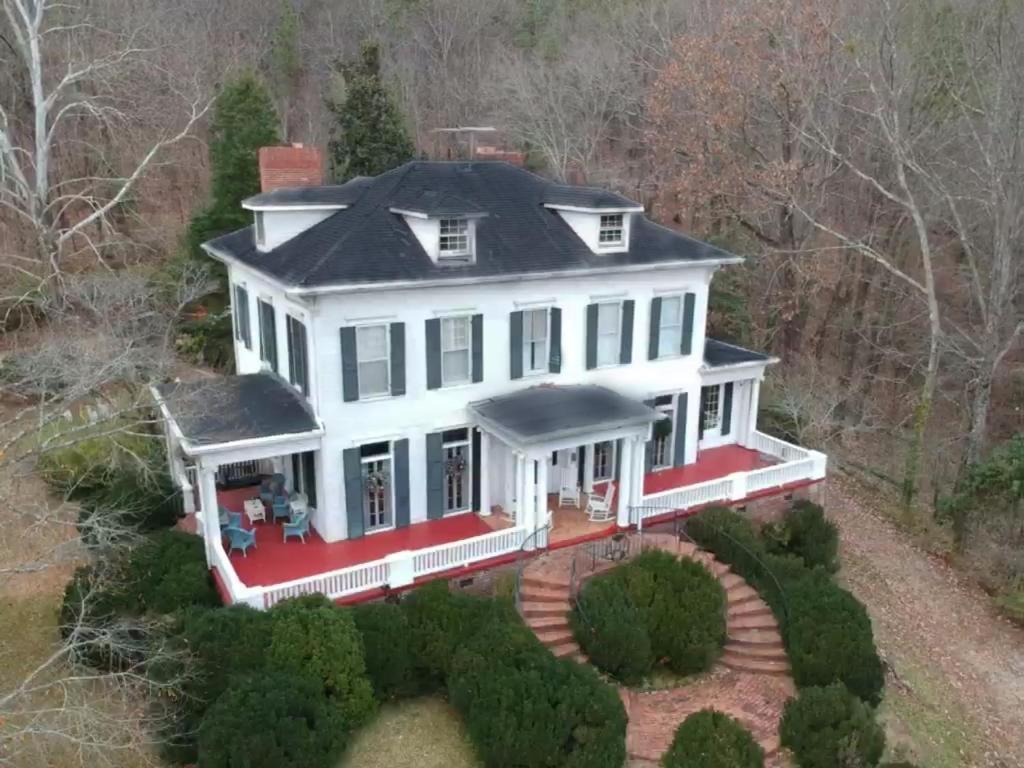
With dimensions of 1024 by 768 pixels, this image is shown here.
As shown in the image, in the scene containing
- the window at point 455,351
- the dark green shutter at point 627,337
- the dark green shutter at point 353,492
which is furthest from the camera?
the dark green shutter at point 627,337

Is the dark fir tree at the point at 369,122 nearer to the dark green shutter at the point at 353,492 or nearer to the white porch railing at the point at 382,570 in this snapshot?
the dark green shutter at the point at 353,492

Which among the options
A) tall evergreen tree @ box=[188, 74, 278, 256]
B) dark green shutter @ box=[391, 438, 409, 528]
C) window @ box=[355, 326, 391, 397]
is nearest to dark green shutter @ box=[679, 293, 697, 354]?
dark green shutter @ box=[391, 438, 409, 528]

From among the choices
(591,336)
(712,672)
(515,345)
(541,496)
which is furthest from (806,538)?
(515,345)

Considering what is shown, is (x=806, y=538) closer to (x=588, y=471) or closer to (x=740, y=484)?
(x=740, y=484)

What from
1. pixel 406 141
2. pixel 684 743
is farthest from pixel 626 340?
pixel 406 141

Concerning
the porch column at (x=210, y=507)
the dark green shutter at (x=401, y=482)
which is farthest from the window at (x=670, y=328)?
the porch column at (x=210, y=507)

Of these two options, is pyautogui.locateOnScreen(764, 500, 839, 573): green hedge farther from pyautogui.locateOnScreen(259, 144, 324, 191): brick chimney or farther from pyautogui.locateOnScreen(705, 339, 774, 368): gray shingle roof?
pyautogui.locateOnScreen(259, 144, 324, 191): brick chimney
